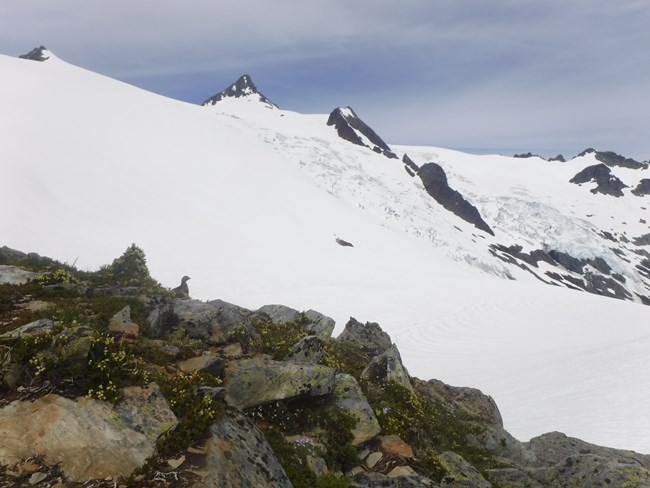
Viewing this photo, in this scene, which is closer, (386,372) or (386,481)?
(386,481)

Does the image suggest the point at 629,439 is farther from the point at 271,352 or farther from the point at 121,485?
the point at 121,485

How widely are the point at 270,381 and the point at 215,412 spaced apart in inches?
69.0

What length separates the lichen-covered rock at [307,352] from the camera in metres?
8.75

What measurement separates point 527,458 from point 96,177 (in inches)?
→ 1821

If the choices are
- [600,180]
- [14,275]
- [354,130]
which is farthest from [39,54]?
[600,180]

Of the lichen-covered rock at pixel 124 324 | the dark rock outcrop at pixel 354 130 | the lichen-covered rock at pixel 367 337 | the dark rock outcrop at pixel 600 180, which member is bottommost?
the lichen-covered rock at pixel 367 337

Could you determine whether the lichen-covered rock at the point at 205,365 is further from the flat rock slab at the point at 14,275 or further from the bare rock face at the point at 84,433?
the flat rock slab at the point at 14,275

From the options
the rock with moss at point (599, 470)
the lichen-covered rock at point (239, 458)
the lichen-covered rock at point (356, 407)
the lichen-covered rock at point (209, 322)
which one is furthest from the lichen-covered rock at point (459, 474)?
the lichen-covered rock at point (209, 322)

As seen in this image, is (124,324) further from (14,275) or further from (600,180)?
(600,180)

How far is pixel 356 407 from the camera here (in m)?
7.43

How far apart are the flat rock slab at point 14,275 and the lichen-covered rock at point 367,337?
25.7 feet

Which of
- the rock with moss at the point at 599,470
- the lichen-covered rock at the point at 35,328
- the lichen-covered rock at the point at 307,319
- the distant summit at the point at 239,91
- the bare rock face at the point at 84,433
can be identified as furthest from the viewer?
the distant summit at the point at 239,91

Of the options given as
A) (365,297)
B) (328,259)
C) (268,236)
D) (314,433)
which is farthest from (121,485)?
(268,236)

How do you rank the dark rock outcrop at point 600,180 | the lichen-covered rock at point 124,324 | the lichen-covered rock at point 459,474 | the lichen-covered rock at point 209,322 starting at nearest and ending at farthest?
1. the lichen-covered rock at point 459,474
2. the lichen-covered rock at point 124,324
3. the lichen-covered rock at point 209,322
4. the dark rock outcrop at point 600,180
